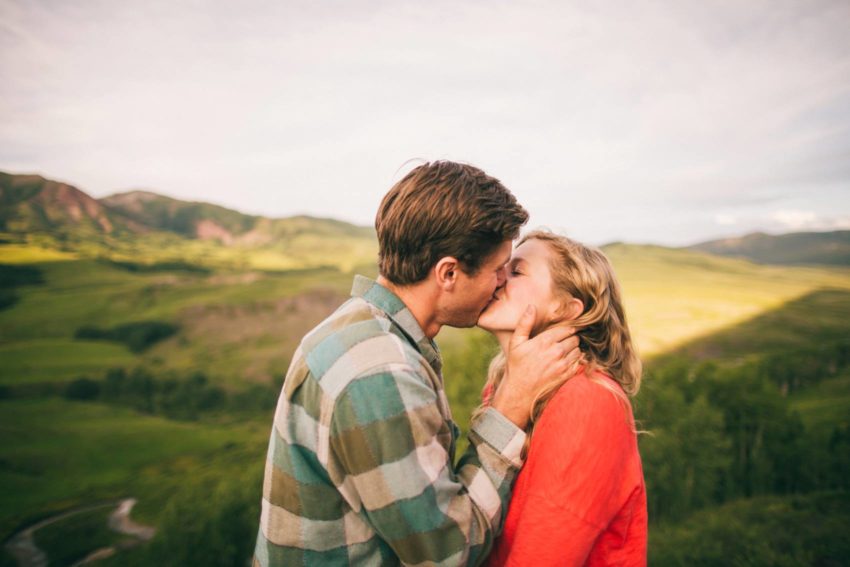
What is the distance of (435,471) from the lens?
2430mm

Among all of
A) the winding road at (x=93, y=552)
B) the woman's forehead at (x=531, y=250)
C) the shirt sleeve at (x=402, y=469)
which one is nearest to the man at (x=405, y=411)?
the shirt sleeve at (x=402, y=469)

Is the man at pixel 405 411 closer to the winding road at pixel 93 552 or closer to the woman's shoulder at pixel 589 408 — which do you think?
the woman's shoulder at pixel 589 408

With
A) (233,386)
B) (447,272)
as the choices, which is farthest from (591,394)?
(233,386)

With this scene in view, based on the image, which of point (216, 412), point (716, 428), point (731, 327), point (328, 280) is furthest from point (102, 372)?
point (731, 327)

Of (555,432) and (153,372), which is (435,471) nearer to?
(555,432)

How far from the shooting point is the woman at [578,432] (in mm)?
2781

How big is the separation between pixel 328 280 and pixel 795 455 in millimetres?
155508

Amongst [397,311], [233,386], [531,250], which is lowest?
[233,386]

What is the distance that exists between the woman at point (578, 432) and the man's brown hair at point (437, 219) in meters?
0.77

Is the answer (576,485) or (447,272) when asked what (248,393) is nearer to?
(447,272)

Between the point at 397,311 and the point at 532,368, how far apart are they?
1.02 metres

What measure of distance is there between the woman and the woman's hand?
8 cm

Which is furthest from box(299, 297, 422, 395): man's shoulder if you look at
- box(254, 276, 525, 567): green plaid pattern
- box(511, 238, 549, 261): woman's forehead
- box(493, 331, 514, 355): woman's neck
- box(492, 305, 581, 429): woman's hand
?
box(511, 238, 549, 261): woman's forehead

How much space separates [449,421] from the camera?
3.04m
